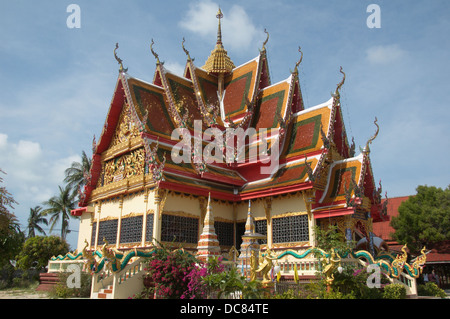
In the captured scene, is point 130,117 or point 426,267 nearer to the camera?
point 130,117

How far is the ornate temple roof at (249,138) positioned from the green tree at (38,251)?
6137 mm

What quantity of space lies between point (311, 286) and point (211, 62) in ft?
52.1

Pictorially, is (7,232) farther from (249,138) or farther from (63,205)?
(63,205)

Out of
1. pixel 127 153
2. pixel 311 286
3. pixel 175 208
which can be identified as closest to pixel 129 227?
pixel 175 208

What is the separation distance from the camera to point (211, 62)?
75.4 feet

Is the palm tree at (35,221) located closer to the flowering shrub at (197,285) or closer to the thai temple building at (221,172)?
the thai temple building at (221,172)

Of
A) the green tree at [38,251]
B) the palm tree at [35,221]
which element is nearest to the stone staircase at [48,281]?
the green tree at [38,251]

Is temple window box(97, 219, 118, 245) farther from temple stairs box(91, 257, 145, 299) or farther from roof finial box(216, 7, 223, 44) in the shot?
roof finial box(216, 7, 223, 44)

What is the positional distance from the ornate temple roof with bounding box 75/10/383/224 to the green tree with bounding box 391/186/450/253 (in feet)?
22.6

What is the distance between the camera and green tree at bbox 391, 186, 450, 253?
74.2ft

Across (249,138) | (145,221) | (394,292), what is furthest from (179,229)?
(394,292)

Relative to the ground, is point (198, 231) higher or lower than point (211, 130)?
lower

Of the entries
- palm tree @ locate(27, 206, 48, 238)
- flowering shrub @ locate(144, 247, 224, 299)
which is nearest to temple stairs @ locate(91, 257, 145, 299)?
flowering shrub @ locate(144, 247, 224, 299)
